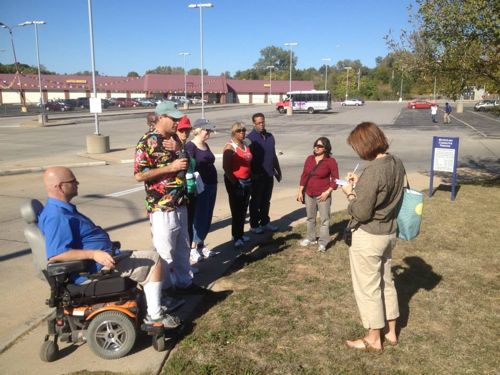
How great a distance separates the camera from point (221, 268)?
5289 mm

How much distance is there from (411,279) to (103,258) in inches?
136

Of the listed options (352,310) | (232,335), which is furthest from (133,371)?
(352,310)

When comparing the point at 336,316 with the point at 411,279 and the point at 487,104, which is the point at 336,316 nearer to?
the point at 411,279

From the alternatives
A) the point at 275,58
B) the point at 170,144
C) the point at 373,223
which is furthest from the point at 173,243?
the point at 275,58

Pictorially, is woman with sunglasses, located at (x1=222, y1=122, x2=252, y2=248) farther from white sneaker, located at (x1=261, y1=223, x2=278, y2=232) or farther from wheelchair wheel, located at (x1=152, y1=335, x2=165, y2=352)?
wheelchair wheel, located at (x1=152, y1=335, x2=165, y2=352)

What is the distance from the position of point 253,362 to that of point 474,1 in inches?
322

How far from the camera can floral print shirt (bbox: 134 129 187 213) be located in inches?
146

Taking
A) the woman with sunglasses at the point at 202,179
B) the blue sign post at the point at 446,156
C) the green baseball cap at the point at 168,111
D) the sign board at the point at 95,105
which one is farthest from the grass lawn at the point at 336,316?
the sign board at the point at 95,105

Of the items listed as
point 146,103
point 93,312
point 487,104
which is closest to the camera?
point 93,312

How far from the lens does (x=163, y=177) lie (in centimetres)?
377

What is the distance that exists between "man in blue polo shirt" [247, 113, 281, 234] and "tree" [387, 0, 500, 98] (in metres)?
5.21

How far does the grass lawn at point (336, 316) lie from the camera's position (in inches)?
131

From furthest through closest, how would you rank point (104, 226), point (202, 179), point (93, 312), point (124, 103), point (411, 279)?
point (124, 103)
point (104, 226)
point (202, 179)
point (411, 279)
point (93, 312)

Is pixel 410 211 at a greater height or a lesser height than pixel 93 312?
greater
